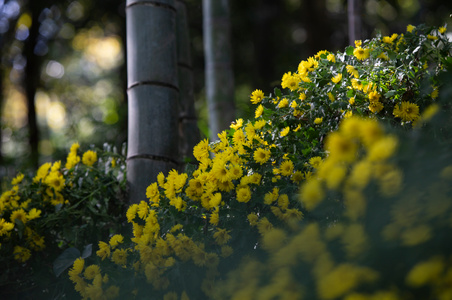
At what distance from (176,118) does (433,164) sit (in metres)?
1.43

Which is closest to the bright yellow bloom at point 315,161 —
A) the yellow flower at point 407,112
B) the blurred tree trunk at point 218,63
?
the yellow flower at point 407,112

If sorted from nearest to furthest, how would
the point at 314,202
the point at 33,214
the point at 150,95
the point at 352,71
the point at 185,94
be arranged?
the point at 314,202, the point at 352,71, the point at 33,214, the point at 150,95, the point at 185,94

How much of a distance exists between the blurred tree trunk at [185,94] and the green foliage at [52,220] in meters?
0.38

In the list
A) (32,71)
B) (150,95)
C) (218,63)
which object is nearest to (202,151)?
(150,95)

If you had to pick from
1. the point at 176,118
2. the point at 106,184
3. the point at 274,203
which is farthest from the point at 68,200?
the point at 274,203

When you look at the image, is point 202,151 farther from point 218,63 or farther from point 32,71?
point 32,71

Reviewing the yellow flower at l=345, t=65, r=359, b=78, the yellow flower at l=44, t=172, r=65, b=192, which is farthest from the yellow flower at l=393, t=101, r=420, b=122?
the yellow flower at l=44, t=172, r=65, b=192

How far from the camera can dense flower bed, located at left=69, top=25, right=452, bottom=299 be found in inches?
31.5

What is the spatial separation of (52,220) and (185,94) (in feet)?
3.04

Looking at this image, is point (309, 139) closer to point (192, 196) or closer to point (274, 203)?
point (274, 203)

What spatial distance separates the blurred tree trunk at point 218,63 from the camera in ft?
10.5

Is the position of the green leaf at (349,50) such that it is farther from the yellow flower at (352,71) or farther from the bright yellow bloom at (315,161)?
the bright yellow bloom at (315,161)

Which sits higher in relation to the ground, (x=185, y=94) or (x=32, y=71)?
(x=32, y=71)

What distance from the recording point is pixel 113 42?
25.1 feet
